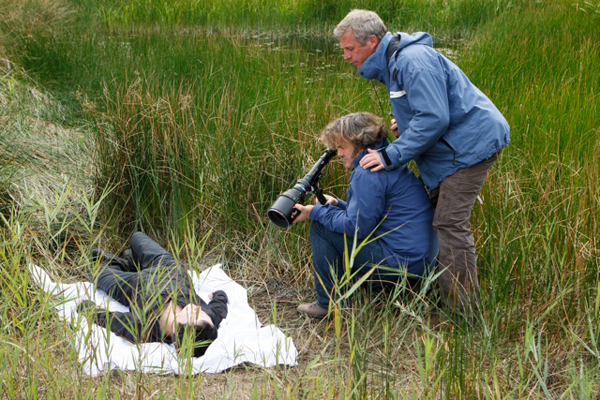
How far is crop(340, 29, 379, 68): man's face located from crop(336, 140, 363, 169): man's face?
1.17 feet

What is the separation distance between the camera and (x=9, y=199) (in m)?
3.55

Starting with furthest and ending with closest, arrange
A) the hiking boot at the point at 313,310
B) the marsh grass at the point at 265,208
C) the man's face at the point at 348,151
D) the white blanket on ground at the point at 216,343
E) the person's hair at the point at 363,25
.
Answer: the hiking boot at the point at 313,310
the man's face at the point at 348,151
the person's hair at the point at 363,25
the white blanket on ground at the point at 216,343
the marsh grass at the point at 265,208

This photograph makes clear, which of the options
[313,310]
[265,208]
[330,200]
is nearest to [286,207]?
[330,200]

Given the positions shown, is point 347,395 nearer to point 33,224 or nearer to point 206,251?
point 206,251

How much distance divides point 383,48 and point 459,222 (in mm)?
752

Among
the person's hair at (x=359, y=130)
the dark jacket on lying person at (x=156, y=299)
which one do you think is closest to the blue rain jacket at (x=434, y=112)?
the person's hair at (x=359, y=130)

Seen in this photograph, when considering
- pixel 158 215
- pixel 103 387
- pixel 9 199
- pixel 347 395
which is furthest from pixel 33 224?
pixel 347 395

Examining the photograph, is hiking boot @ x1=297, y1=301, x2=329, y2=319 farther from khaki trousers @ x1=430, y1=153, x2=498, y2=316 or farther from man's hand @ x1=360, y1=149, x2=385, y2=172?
man's hand @ x1=360, y1=149, x2=385, y2=172

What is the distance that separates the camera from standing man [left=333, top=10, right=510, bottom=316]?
2.47 metres

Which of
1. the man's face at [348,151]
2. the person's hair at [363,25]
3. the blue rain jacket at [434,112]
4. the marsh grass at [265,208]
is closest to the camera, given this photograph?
the marsh grass at [265,208]

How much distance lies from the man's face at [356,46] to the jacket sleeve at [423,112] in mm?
214

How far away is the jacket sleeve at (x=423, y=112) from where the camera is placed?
2.45 metres

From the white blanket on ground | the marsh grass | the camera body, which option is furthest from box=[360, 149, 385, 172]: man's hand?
the white blanket on ground

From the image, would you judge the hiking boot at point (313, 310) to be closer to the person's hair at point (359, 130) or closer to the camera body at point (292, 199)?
the camera body at point (292, 199)
